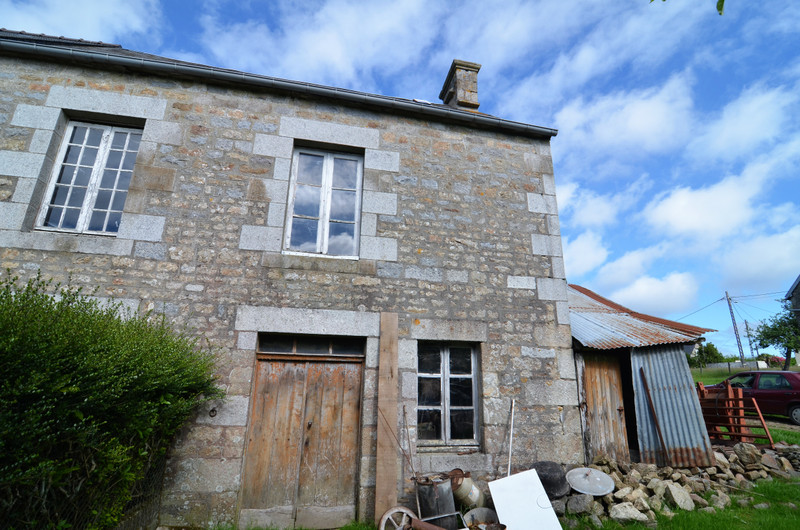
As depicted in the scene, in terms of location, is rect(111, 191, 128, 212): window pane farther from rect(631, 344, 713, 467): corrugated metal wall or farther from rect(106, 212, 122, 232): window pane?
rect(631, 344, 713, 467): corrugated metal wall

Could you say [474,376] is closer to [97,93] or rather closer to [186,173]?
[186,173]

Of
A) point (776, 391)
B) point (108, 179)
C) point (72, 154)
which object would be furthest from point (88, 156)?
point (776, 391)

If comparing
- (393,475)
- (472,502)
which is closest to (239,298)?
(393,475)

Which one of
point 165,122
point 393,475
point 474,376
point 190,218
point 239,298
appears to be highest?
point 165,122

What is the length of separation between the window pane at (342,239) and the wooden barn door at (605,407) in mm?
3317

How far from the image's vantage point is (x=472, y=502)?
12.8ft

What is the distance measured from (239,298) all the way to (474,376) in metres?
2.74

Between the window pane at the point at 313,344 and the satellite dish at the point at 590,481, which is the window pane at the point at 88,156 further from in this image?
the satellite dish at the point at 590,481

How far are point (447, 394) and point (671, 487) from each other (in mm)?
2517

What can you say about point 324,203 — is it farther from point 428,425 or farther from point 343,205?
point 428,425

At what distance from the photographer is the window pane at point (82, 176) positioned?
4.39m

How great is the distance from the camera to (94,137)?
458 centimetres

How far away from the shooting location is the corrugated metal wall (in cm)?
492

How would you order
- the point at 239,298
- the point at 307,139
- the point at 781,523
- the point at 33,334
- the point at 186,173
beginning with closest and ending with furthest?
1. the point at 33,334
2. the point at 781,523
3. the point at 239,298
4. the point at 186,173
5. the point at 307,139
